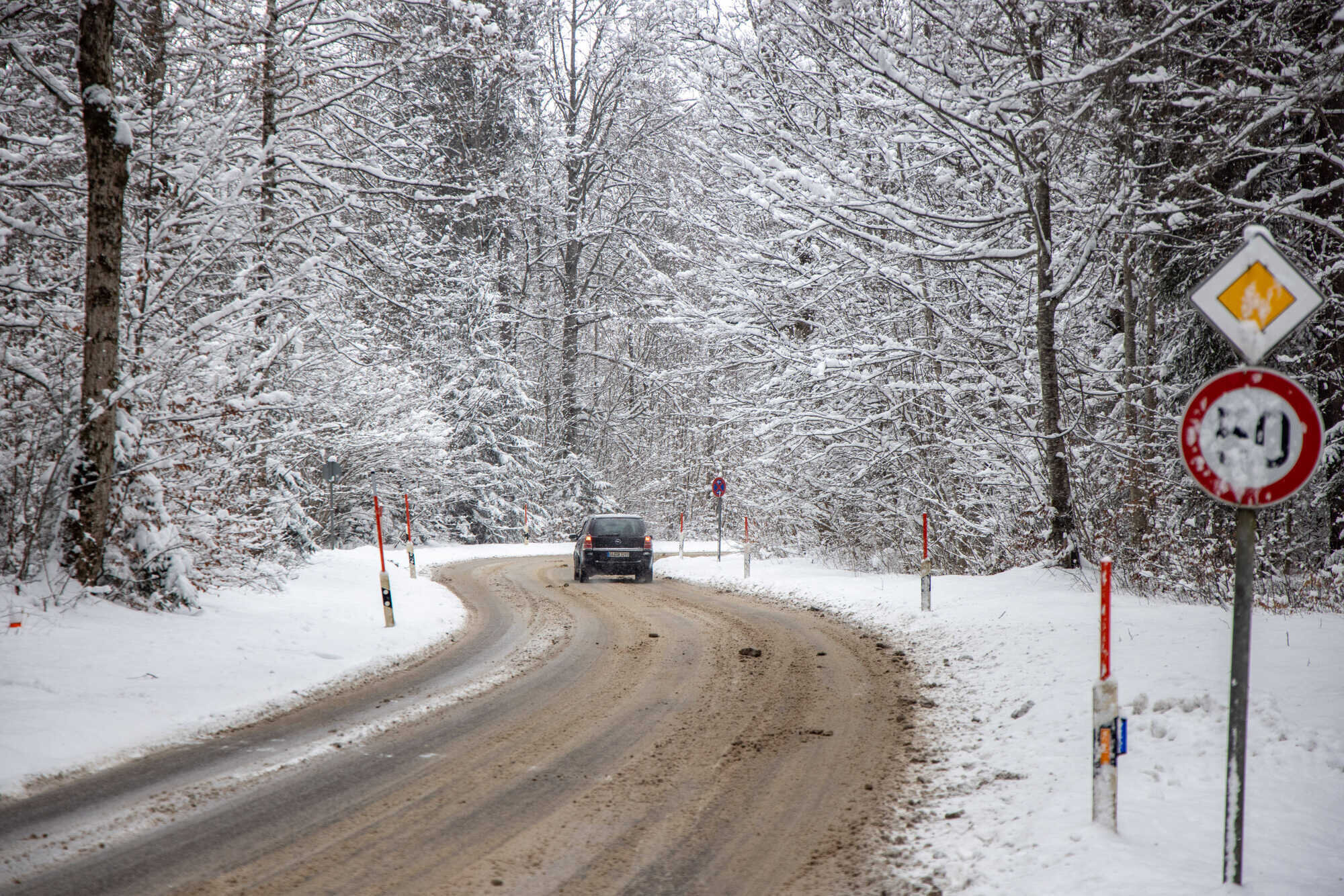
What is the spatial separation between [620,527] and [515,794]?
15.4m

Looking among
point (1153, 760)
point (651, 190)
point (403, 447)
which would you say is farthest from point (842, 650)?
point (651, 190)

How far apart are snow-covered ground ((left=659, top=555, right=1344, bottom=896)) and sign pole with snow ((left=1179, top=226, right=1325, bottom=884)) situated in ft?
1.70

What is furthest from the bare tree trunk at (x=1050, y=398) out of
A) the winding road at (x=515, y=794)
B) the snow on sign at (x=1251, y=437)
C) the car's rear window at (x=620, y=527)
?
the car's rear window at (x=620, y=527)

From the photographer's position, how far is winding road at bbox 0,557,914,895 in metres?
4.49

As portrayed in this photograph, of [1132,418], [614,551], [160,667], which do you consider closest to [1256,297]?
[160,667]

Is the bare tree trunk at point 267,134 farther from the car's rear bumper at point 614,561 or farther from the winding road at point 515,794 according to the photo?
the car's rear bumper at point 614,561

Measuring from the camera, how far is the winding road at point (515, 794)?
4492mm

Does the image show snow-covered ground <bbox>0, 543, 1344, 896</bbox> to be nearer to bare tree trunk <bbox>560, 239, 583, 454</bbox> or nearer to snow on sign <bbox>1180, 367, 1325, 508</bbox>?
snow on sign <bbox>1180, 367, 1325, 508</bbox>

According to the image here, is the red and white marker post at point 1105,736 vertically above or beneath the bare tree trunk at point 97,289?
beneath

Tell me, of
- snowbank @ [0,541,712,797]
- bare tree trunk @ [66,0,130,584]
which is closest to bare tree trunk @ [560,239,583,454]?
snowbank @ [0,541,712,797]

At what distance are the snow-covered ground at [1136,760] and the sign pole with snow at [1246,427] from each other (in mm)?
518

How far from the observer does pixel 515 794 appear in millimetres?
5668

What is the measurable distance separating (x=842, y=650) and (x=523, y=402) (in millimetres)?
27381

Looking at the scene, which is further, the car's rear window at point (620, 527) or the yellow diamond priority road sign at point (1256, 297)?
the car's rear window at point (620, 527)
